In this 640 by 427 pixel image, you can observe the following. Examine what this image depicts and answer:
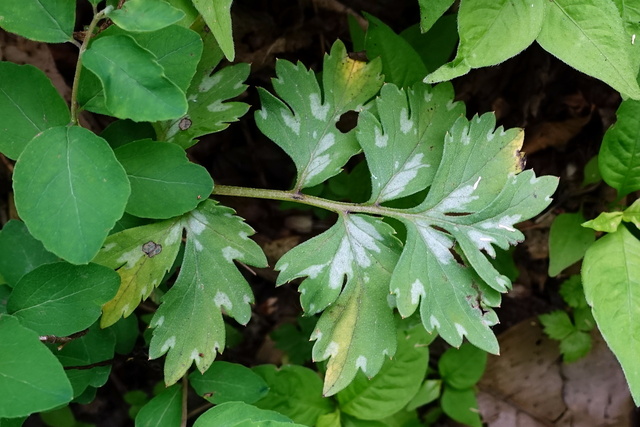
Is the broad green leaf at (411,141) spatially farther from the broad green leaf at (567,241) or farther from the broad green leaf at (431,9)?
the broad green leaf at (567,241)

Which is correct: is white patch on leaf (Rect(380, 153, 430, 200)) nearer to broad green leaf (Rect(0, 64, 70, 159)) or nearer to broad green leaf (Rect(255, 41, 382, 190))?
broad green leaf (Rect(255, 41, 382, 190))

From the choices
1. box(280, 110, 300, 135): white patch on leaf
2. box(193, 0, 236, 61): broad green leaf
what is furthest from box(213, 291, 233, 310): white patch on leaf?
box(193, 0, 236, 61): broad green leaf

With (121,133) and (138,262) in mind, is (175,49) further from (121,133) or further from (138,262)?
(138,262)

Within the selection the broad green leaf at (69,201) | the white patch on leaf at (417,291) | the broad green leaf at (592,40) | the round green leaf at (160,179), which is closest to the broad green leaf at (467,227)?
the white patch on leaf at (417,291)

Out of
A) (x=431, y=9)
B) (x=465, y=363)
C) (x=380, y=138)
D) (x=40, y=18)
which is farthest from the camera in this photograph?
(x=465, y=363)

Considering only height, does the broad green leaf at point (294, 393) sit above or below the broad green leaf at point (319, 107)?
below

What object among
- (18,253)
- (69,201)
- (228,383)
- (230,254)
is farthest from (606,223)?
(18,253)
